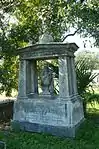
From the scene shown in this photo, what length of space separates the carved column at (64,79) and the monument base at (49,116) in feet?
0.73

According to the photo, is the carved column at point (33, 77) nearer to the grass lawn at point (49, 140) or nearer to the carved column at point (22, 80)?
the carved column at point (22, 80)

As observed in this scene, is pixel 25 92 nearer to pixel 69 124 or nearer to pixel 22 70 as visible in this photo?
pixel 22 70

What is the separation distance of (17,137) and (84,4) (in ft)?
17.1

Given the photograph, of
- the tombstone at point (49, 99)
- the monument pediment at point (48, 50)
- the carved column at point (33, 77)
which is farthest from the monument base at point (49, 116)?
the monument pediment at point (48, 50)

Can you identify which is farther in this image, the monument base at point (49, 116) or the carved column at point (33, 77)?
the carved column at point (33, 77)

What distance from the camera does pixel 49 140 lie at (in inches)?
303

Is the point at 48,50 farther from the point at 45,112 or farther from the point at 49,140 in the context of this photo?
the point at 49,140

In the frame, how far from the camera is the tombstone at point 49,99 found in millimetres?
8375

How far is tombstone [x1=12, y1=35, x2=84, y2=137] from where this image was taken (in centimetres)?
838

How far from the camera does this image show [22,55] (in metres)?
9.37

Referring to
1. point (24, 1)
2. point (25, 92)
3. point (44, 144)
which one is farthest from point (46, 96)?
point (24, 1)

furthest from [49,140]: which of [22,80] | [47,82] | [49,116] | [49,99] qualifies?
[22,80]

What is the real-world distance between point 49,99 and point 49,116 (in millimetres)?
547

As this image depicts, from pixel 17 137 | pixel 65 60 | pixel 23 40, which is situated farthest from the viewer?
pixel 23 40
